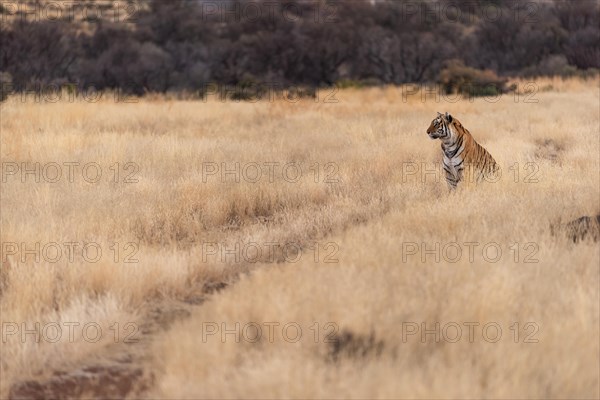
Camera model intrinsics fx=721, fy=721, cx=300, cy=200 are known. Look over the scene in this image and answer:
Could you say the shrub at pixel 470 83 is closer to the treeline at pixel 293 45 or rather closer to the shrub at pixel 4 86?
the treeline at pixel 293 45

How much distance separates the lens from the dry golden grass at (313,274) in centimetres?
374

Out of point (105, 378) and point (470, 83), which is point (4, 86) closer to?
point (470, 83)

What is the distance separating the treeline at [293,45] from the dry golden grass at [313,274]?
1624 cm

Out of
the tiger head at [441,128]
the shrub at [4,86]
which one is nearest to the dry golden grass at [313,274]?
the tiger head at [441,128]

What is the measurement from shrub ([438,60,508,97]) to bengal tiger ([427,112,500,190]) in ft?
42.5

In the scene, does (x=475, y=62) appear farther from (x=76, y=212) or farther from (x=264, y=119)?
(x=76, y=212)

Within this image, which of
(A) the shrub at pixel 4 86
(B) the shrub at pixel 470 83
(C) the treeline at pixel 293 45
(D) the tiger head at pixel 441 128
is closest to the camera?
(D) the tiger head at pixel 441 128

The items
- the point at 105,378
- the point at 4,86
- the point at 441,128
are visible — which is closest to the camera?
the point at 105,378

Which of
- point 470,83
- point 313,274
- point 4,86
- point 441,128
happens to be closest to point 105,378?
point 313,274

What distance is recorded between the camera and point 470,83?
882 inches

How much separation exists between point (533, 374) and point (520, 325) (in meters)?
0.48

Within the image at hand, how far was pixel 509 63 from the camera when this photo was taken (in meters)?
33.8

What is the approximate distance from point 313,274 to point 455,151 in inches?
159

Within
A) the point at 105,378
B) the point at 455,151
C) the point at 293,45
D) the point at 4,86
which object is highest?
the point at 293,45
